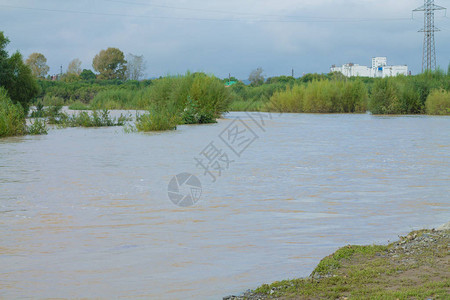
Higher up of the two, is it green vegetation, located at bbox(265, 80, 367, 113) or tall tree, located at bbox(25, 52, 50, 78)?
tall tree, located at bbox(25, 52, 50, 78)

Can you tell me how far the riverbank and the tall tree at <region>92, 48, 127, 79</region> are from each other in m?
82.7

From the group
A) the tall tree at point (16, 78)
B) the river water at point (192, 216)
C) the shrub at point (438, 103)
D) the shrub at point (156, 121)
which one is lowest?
the river water at point (192, 216)

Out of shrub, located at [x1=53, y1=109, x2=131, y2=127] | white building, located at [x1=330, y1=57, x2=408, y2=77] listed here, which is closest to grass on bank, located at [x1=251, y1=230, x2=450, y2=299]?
shrub, located at [x1=53, y1=109, x2=131, y2=127]

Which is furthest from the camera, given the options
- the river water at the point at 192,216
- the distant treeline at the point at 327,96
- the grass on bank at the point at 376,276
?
the distant treeline at the point at 327,96

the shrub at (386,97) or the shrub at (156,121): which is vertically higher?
the shrub at (386,97)

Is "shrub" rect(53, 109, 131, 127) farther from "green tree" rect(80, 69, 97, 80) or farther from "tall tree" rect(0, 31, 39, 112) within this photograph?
"green tree" rect(80, 69, 97, 80)

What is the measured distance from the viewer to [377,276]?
3973 mm

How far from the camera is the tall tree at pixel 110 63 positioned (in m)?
83.9

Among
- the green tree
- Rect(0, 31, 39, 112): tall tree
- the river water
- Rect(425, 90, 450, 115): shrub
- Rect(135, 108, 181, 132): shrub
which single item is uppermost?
the green tree

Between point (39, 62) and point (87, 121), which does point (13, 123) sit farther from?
point (39, 62)

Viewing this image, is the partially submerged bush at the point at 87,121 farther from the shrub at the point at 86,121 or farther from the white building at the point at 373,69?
the white building at the point at 373,69

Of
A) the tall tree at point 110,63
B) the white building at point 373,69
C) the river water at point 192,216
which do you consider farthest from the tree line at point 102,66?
the river water at point 192,216

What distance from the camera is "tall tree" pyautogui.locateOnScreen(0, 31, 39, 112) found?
2706 cm

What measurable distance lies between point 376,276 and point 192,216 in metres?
3.21
